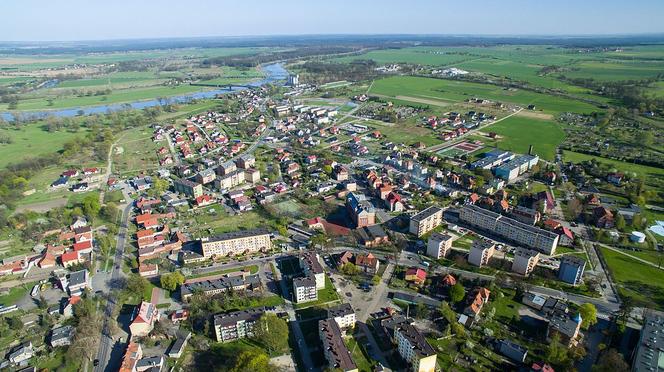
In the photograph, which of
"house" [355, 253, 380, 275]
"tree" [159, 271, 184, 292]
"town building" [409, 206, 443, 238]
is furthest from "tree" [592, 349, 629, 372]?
"tree" [159, 271, 184, 292]

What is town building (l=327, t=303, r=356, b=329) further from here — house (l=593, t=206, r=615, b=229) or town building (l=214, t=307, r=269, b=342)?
house (l=593, t=206, r=615, b=229)

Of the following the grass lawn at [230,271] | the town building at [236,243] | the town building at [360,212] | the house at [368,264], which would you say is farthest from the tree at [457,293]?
the town building at [236,243]

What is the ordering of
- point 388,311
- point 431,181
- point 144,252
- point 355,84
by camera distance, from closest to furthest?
1. point 388,311
2. point 144,252
3. point 431,181
4. point 355,84

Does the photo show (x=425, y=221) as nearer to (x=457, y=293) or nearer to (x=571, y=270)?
(x=457, y=293)

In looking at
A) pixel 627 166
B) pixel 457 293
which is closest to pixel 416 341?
pixel 457 293

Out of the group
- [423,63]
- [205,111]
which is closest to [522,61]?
[423,63]

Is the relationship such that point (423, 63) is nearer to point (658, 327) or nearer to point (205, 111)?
point (205, 111)

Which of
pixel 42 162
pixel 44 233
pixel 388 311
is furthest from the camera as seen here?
pixel 42 162
